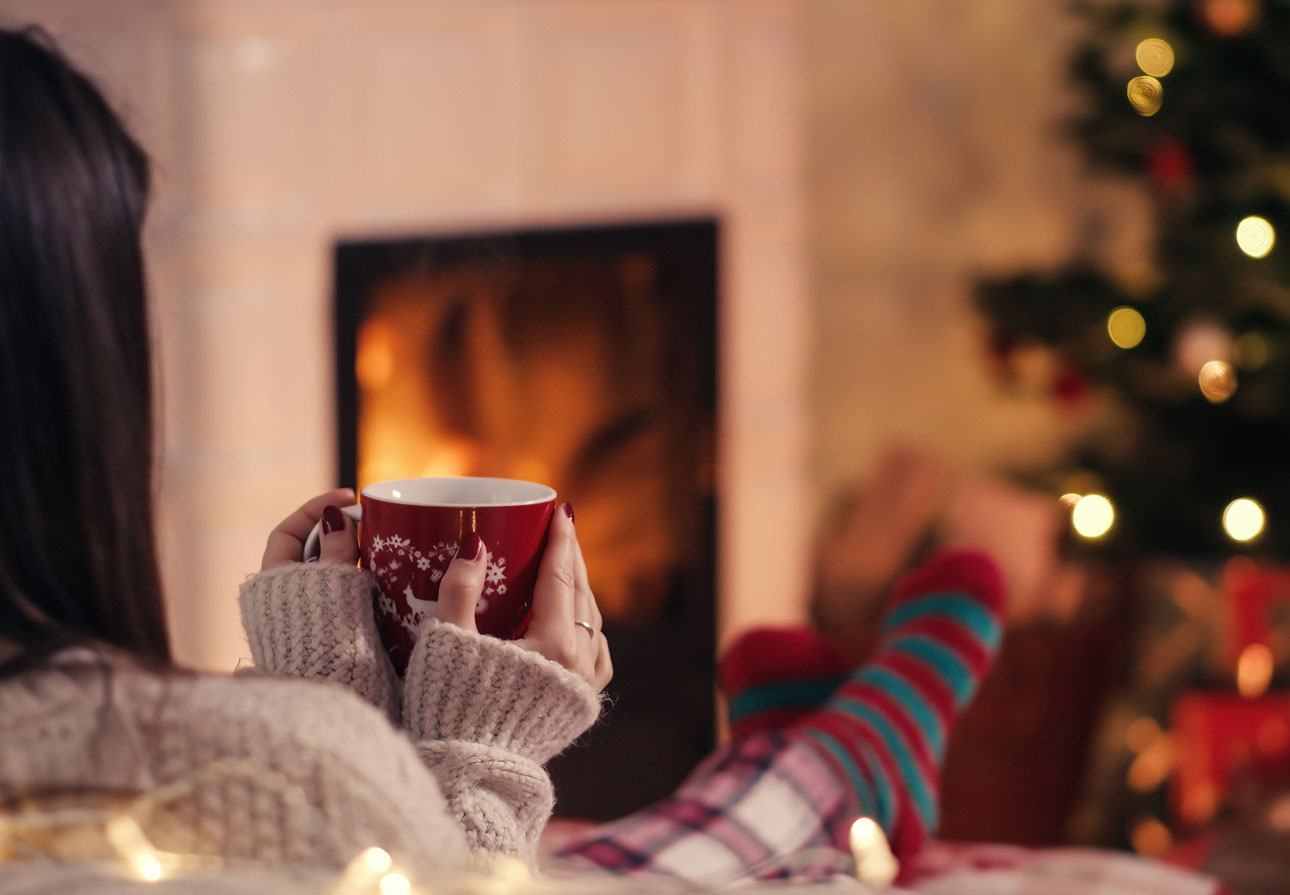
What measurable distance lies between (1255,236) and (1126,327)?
22cm

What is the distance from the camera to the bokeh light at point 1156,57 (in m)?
1.59

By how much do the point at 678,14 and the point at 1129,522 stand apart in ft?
3.74

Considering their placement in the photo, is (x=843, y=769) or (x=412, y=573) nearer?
(x=412, y=573)

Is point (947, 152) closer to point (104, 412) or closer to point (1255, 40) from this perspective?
point (1255, 40)

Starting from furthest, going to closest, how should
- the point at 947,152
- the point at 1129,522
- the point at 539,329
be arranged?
the point at 947,152, the point at 539,329, the point at 1129,522

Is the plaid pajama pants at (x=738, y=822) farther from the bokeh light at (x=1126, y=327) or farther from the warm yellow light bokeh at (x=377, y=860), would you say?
the bokeh light at (x=1126, y=327)

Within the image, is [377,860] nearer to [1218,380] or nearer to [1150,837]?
[1218,380]

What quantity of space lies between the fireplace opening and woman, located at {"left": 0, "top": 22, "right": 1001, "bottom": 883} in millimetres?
1320

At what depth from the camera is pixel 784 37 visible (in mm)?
1897

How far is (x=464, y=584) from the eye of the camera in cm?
37

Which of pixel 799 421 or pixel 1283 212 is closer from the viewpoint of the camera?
pixel 1283 212

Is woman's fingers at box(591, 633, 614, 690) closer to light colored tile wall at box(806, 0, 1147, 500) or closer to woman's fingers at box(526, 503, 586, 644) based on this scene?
woman's fingers at box(526, 503, 586, 644)

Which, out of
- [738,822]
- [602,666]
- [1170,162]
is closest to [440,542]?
[602,666]

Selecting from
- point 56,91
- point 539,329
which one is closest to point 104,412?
point 56,91
